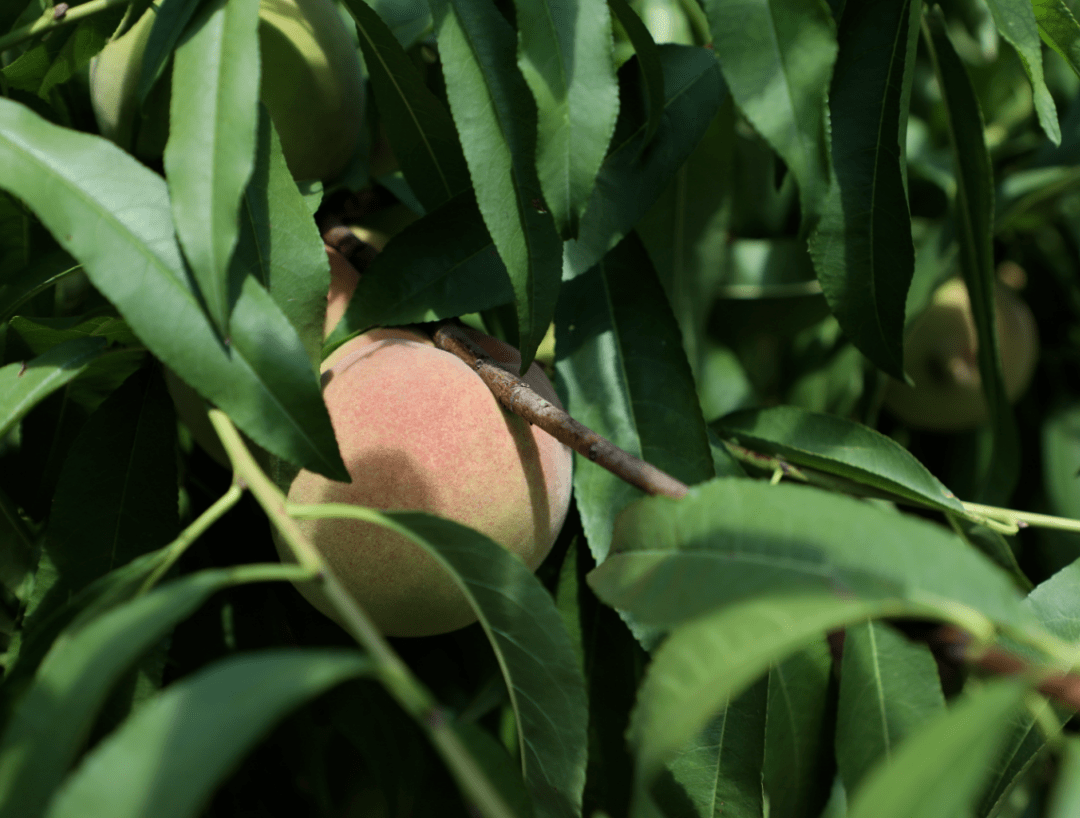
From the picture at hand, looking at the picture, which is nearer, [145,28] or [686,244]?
[145,28]

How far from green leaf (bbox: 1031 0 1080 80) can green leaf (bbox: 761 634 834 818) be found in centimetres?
45

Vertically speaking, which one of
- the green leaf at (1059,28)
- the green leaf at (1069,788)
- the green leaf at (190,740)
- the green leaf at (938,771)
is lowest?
the green leaf at (1069,788)

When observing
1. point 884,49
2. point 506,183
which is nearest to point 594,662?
point 506,183

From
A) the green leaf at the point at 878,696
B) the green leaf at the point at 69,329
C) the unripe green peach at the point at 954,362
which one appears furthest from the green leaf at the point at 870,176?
the unripe green peach at the point at 954,362

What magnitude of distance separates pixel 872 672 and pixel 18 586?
23.9 inches

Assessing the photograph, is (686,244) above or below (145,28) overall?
below

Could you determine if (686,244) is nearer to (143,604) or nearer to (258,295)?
(258,295)

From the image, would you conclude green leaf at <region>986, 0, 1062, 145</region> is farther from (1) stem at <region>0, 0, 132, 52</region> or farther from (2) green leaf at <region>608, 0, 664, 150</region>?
(1) stem at <region>0, 0, 132, 52</region>

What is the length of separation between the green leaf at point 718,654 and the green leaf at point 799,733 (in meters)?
0.31

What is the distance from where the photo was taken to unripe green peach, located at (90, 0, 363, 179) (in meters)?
0.63

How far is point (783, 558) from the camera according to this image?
1.14 feet

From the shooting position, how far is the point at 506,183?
20.2 inches

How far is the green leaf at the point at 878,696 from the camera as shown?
1.82ft

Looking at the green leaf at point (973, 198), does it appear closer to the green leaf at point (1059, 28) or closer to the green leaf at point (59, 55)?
the green leaf at point (1059, 28)
